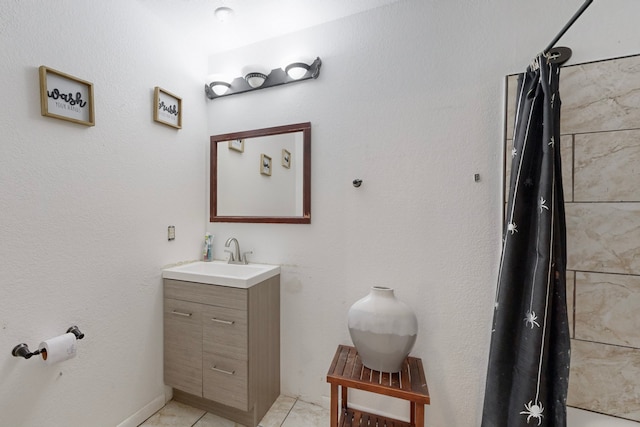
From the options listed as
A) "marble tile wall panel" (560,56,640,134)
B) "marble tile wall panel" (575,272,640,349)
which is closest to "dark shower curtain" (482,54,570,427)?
"marble tile wall panel" (560,56,640,134)

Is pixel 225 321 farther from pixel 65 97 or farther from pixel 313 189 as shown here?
pixel 65 97

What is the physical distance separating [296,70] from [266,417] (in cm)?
216

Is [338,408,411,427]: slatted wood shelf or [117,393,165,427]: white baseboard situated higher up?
[338,408,411,427]: slatted wood shelf

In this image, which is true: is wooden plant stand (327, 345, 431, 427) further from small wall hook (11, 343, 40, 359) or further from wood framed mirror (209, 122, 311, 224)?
small wall hook (11, 343, 40, 359)

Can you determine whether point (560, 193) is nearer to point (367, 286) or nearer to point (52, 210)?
point (367, 286)

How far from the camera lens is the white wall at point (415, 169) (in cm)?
134

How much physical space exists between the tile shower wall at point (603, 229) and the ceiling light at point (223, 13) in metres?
1.79

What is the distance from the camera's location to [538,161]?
41.6 inches

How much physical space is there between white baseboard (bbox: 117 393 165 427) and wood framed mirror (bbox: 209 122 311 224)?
3.93ft

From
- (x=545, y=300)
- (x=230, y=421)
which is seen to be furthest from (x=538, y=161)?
(x=230, y=421)

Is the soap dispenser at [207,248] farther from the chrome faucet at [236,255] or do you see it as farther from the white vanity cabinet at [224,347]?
the white vanity cabinet at [224,347]

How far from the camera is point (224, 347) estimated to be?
1502mm

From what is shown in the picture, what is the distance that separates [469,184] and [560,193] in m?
0.42

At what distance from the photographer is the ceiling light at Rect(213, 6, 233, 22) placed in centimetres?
156
